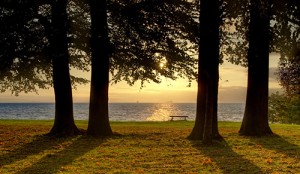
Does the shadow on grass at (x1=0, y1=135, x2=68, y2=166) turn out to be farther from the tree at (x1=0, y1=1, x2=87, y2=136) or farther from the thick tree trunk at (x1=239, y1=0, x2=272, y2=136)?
the thick tree trunk at (x1=239, y1=0, x2=272, y2=136)

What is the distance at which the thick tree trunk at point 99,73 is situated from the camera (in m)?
22.2

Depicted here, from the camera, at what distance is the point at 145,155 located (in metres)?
15.1

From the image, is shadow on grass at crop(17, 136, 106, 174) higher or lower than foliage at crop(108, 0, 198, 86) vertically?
lower

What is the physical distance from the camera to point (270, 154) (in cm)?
1542

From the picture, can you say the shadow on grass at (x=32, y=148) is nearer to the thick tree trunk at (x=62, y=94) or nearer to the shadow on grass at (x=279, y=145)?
the thick tree trunk at (x=62, y=94)

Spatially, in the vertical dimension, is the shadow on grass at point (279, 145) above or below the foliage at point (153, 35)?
below

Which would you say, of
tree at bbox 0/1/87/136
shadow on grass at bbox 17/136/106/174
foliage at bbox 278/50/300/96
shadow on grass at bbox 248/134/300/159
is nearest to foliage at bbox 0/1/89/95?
tree at bbox 0/1/87/136

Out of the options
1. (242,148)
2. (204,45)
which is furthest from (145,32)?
(242,148)

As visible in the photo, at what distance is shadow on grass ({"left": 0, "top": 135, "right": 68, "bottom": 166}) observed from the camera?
47.1 ft

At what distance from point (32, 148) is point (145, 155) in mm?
5043

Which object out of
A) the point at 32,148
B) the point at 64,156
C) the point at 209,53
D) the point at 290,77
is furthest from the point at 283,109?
the point at 64,156

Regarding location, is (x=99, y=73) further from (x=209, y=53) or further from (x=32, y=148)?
(x=209, y=53)

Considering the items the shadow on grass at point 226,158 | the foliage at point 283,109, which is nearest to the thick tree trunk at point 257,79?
the shadow on grass at point 226,158

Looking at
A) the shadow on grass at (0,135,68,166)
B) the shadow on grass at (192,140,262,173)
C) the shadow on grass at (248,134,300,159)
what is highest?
the shadow on grass at (248,134,300,159)
